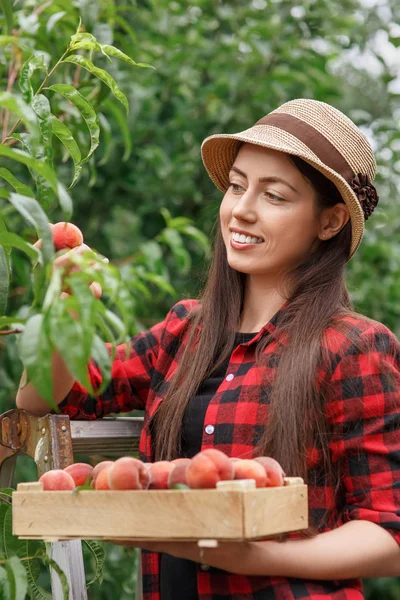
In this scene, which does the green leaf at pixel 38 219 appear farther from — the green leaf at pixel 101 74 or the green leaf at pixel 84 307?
the green leaf at pixel 101 74

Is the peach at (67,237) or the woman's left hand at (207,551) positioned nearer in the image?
the woman's left hand at (207,551)

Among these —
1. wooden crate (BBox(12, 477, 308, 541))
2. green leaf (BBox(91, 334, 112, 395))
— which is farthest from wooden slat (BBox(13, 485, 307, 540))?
green leaf (BBox(91, 334, 112, 395))

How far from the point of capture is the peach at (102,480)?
1554mm

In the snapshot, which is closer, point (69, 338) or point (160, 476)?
point (69, 338)

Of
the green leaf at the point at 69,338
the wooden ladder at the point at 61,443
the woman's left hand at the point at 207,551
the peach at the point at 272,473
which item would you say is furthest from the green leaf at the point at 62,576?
the green leaf at the point at 69,338

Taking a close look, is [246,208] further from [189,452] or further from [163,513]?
[163,513]

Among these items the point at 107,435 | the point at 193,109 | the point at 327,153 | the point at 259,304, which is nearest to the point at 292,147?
the point at 327,153

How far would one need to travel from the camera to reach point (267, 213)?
2.08m

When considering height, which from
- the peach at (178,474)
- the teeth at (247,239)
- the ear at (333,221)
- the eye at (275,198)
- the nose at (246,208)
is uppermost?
the eye at (275,198)

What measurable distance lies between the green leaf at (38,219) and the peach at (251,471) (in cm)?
45

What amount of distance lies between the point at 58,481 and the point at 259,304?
812 millimetres

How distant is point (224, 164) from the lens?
2.40 m

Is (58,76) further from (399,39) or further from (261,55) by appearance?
(399,39)

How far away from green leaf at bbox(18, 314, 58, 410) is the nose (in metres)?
0.87
